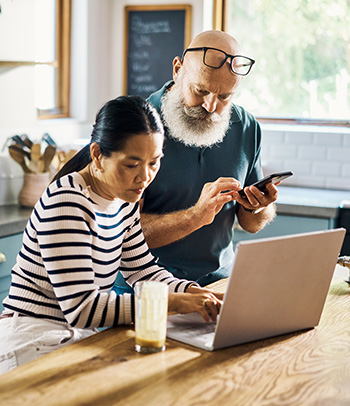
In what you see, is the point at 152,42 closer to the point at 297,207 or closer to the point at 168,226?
the point at 297,207

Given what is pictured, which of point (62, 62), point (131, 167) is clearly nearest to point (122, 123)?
point (131, 167)

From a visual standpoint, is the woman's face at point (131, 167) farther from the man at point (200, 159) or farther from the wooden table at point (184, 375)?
the man at point (200, 159)

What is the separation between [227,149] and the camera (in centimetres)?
242

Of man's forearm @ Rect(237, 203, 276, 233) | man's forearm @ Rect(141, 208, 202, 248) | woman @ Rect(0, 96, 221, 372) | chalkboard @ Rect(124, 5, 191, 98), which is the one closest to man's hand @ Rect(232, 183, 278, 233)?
man's forearm @ Rect(237, 203, 276, 233)

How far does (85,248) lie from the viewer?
1568mm

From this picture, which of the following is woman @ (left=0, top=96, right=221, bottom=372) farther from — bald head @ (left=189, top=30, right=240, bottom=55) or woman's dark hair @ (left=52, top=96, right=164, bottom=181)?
bald head @ (left=189, top=30, right=240, bottom=55)

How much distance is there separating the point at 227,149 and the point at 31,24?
1839 mm

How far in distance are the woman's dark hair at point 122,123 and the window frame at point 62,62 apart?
2689 millimetres

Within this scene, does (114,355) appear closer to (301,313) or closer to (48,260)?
(48,260)

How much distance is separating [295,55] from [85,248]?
308cm

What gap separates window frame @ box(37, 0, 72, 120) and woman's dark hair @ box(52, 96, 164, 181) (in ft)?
8.82

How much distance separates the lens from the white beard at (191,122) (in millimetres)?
2314

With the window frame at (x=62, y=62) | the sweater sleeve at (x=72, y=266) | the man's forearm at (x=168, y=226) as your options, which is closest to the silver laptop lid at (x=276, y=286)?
the sweater sleeve at (x=72, y=266)

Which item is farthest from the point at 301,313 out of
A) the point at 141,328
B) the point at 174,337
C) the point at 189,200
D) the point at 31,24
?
the point at 31,24
